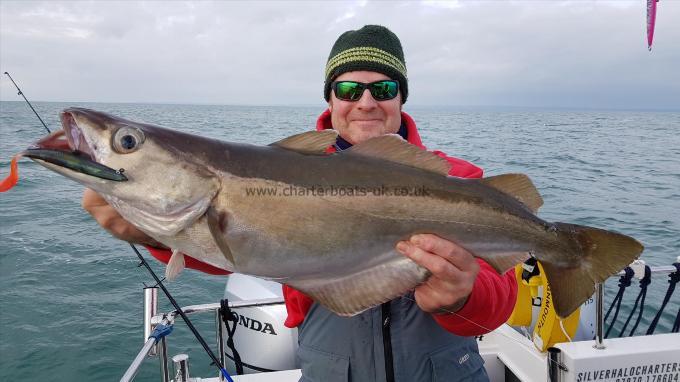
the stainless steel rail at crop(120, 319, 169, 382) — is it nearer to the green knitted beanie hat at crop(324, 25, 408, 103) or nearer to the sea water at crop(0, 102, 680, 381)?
the green knitted beanie hat at crop(324, 25, 408, 103)

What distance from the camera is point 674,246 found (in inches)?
514

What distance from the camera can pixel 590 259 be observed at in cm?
270

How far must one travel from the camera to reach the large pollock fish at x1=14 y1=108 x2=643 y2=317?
88.0 inches

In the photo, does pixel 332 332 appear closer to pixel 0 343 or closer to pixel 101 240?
pixel 0 343

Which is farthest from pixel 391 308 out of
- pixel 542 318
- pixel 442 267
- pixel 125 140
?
pixel 542 318

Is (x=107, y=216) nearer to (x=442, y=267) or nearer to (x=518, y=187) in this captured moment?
(x=442, y=267)

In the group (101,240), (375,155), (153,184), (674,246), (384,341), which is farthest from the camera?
(101,240)

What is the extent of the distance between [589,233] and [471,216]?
0.77 m

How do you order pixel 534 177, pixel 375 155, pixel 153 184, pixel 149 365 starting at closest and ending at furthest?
pixel 153 184, pixel 375 155, pixel 149 365, pixel 534 177

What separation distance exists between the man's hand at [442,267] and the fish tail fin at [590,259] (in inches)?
21.4

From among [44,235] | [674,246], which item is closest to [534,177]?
[674,246]

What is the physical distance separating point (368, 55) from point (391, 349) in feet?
7.61

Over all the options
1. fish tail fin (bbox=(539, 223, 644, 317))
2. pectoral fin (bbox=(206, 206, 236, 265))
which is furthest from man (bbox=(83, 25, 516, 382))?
pectoral fin (bbox=(206, 206, 236, 265))

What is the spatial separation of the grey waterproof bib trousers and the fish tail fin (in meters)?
0.83
